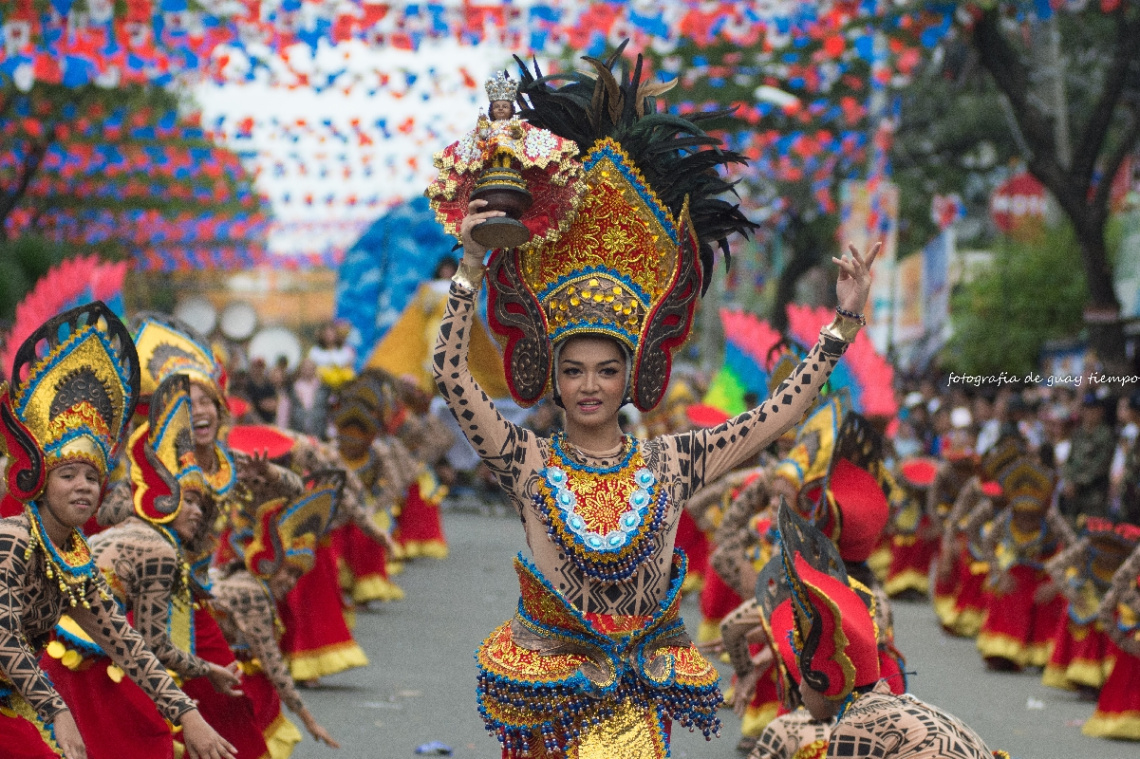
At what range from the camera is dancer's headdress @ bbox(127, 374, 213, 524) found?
532 cm

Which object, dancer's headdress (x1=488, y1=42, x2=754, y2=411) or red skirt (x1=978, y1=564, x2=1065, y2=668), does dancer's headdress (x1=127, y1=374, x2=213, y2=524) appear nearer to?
dancer's headdress (x1=488, y1=42, x2=754, y2=411)

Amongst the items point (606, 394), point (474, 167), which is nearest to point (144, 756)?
point (606, 394)

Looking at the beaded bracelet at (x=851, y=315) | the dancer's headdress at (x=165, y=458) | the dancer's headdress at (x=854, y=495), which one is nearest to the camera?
the beaded bracelet at (x=851, y=315)

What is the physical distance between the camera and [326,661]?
9.16 metres

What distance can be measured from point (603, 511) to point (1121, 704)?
5.54m

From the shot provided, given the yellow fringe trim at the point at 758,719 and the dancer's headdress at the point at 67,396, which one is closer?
the dancer's headdress at the point at 67,396

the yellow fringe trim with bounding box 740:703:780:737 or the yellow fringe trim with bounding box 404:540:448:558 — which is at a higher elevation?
the yellow fringe trim with bounding box 740:703:780:737

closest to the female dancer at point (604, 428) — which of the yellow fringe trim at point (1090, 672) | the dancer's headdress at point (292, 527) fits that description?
the dancer's headdress at point (292, 527)

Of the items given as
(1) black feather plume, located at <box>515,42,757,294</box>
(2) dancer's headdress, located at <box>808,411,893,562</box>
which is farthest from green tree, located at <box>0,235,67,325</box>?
(1) black feather plume, located at <box>515,42,757,294</box>

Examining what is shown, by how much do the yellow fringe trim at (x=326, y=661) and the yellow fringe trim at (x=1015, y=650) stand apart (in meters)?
4.61

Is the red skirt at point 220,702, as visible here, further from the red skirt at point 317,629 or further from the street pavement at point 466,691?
the red skirt at point 317,629

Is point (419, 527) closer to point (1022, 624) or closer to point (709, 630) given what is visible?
point (709, 630)

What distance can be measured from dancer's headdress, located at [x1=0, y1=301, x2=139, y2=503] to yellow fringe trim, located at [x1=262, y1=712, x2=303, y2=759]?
99.2 inches

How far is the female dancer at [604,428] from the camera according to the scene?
376 centimetres
